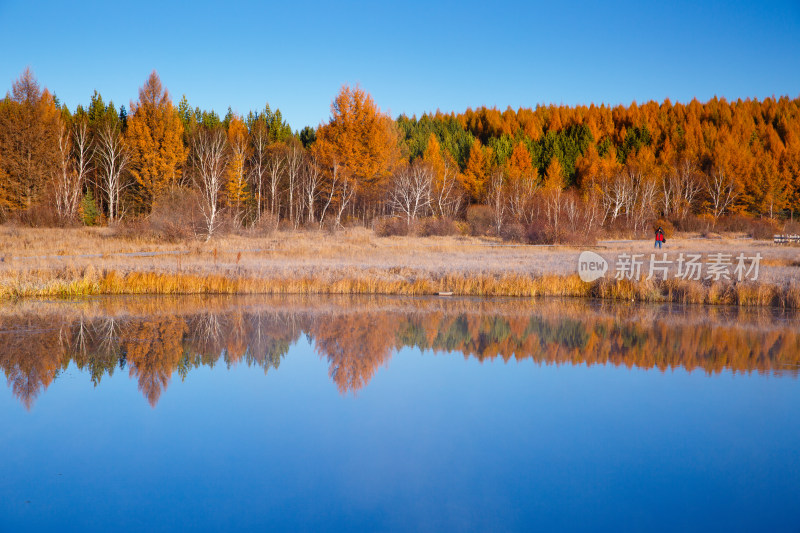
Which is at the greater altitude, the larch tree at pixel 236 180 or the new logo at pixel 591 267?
the larch tree at pixel 236 180

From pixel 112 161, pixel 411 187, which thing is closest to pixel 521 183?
pixel 411 187

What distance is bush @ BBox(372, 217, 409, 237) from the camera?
31.8 m

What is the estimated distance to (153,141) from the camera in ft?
111

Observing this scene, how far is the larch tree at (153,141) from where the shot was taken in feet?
109

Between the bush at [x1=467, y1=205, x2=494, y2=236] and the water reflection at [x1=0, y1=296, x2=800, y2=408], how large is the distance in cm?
2093

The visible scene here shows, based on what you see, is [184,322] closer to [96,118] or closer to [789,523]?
[789,523]

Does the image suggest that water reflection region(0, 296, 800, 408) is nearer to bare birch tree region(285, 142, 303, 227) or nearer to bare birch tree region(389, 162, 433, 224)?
bare birch tree region(389, 162, 433, 224)

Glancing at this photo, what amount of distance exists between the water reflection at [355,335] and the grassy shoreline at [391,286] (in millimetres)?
804

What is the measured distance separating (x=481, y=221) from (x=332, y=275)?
21507 mm

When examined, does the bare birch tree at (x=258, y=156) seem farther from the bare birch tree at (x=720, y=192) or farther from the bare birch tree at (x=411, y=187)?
the bare birch tree at (x=720, y=192)

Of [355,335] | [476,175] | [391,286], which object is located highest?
[476,175]

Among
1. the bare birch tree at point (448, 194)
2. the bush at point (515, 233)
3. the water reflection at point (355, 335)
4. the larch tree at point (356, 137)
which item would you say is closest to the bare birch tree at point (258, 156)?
the larch tree at point (356, 137)

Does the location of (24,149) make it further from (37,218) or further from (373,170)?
(373,170)

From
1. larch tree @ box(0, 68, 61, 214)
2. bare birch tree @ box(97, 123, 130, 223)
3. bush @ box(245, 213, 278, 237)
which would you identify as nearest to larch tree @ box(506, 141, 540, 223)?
bush @ box(245, 213, 278, 237)
